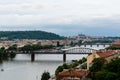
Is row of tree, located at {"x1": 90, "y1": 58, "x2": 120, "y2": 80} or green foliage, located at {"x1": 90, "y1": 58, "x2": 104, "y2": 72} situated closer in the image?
row of tree, located at {"x1": 90, "y1": 58, "x2": 120, "y2": 80}

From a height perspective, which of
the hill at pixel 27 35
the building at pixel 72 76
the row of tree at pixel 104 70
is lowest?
the building at pixel 72 76

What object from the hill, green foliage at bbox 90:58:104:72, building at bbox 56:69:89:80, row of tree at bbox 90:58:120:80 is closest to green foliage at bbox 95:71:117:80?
row of tree at bbox 90:58:120:80

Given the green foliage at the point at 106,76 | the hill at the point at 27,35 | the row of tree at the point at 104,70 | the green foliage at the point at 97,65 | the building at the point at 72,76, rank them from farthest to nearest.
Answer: the hill at the point at 27,35
the green foliage at the point at 97,65
the building at the point at 72,76
the row of tree at the point at 104,70
the green foliage at the point at 106,76

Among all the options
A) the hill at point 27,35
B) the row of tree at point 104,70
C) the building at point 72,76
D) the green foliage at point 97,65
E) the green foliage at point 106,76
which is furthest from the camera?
the hill at point 27,35

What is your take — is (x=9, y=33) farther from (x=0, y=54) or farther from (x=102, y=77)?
(x=102, y=77)

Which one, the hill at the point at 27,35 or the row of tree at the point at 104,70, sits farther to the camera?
the hill at the point at 27,35

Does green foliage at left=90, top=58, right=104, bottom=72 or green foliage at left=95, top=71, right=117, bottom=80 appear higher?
green foliage at left=90, top=58, right=104, bottom=72

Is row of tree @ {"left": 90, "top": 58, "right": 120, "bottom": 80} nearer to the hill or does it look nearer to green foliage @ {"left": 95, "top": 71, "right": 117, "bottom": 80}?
green foliage @ {"left": 95, "top": 71, "right": 117, "bottom": 80}

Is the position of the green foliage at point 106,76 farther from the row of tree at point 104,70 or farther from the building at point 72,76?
the building at point 72,76

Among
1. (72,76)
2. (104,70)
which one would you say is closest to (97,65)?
(104,70)

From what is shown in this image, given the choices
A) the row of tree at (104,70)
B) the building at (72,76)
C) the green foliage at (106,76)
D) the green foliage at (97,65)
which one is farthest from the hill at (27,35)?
the green foliage at (106,76)

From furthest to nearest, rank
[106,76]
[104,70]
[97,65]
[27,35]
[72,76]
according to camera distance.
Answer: [27,35] → [97,65] → [72,76] → [104,70] → [106,76]

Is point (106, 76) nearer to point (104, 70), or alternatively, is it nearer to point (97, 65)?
point (104, 70)

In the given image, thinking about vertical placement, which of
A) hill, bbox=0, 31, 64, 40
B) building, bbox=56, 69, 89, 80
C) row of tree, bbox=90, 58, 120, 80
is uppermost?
hill, bbox=0, 31, 64, 40
